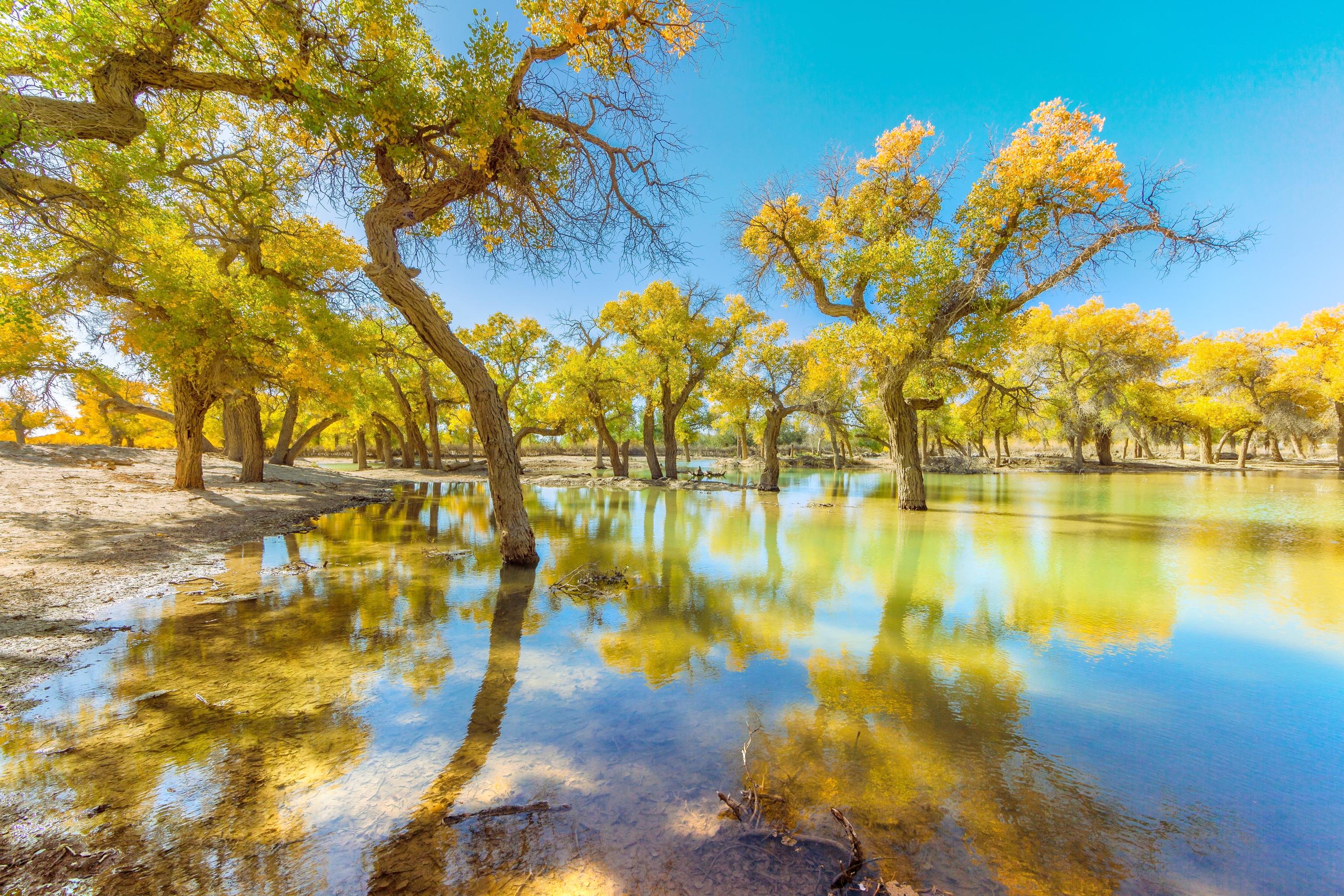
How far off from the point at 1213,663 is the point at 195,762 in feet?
24.9

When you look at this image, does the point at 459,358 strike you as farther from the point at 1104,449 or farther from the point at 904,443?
the point at 1104,449

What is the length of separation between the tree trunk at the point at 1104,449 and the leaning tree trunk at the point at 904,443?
1383 inches

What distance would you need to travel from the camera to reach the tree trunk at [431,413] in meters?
26.5

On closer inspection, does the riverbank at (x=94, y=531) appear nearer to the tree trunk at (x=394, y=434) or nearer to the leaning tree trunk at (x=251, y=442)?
the leaning tree trunk at (x=251, y=442)

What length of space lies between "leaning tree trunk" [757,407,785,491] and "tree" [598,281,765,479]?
4.08m

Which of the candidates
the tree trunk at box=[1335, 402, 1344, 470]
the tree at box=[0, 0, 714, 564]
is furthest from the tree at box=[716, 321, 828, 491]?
the tree trunk at box=[1335, 402, 1344, 470]

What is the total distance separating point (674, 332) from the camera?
2225 cm

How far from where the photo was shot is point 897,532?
1131 cm

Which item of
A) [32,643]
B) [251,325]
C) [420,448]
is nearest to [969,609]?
[32,643]

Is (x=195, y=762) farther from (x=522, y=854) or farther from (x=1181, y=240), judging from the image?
(x=1181, y=240)

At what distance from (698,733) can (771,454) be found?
63.6 feet

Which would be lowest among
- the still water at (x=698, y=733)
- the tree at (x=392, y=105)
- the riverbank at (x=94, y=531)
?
the still water at (x=698, y=733)

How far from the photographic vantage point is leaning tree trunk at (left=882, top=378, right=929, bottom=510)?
14.5 metres

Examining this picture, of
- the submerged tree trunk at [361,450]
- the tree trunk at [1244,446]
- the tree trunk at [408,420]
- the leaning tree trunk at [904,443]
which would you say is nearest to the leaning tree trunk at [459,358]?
the leaning tree trunk at [904,443]
